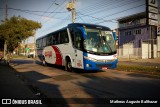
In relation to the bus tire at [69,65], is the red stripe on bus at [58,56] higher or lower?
higher

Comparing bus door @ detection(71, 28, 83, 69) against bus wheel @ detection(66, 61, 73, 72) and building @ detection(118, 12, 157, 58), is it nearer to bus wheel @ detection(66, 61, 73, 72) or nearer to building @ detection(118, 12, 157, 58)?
bus wheel @ detection(66, 61, 73, 72)

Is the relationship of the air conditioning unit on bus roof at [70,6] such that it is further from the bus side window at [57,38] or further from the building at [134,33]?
the building at [134,33]

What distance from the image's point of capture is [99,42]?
1259 centimetres

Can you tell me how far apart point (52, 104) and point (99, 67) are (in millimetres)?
6758

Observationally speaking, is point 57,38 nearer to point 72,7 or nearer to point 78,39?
point 78,39

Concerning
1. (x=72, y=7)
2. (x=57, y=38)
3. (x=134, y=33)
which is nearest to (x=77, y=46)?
(x=57, y=38)

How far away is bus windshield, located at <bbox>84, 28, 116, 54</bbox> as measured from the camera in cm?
1234

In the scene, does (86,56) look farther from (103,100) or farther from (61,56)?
(103,100)

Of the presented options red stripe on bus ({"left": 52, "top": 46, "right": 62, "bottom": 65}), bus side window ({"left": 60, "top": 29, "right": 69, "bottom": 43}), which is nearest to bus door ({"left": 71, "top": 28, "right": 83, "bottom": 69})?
bus side window ({"left": 60, "top": 29, "right": 69, "bottom": 43})

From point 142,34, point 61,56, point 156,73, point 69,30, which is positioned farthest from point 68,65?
point 142,34

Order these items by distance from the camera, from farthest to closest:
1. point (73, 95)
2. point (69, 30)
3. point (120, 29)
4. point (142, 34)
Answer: point (120, 29), point (142, 34), point (69, 30), point (73, 95)

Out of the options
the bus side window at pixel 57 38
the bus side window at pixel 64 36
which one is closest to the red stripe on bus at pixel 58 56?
the bus side window at pixel 57 38

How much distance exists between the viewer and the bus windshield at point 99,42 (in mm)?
12344

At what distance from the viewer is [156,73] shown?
12.3m
